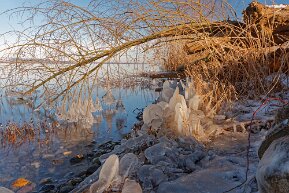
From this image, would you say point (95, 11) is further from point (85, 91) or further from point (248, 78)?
point (248, 78)

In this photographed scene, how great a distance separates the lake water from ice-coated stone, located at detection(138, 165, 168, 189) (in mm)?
1664

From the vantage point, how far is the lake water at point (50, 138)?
3477 millimetres

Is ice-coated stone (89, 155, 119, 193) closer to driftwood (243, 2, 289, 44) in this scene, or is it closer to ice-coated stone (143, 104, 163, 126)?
ice-coated stone (143, 104, 163, 126)

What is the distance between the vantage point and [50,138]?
4891 mm

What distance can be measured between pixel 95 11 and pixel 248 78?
2376mm

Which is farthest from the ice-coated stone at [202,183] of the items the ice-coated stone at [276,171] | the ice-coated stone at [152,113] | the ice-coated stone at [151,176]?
the ice-coated stone at [152,113]

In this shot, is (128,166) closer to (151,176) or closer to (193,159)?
(151,176)

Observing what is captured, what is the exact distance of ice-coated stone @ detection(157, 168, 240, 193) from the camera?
1.52 metres

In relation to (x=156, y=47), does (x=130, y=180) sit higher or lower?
lower

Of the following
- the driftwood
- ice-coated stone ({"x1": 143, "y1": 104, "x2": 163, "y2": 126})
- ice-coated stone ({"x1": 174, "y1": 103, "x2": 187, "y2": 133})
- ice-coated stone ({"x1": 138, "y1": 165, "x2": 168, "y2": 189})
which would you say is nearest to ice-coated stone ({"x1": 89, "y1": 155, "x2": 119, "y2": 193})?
ice-coated stone ({"x1": 138, "y1": 165, "x2": 168, "y2": 189})

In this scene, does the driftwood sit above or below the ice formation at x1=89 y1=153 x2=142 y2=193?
above

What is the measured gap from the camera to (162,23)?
143 inches

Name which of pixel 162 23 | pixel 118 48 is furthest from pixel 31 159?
pixel 162 23

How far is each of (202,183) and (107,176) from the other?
0.53 meters
